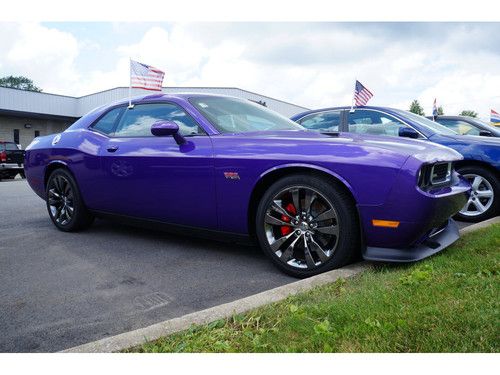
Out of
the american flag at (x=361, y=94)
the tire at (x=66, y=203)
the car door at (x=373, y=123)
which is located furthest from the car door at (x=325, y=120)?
the tire at (x=66, y=203)

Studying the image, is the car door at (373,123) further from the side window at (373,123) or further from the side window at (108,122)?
the side window at (108,122)

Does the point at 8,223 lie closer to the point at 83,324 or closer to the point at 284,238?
the point at 83,324

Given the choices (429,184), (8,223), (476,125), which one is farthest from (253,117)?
(476,125)

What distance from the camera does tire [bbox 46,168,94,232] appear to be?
15.5 ft

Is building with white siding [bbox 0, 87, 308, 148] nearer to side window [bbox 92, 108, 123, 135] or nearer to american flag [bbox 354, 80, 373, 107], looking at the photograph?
american flag [bbox 354, 80, 373, 107]

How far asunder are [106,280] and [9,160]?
15855 mm

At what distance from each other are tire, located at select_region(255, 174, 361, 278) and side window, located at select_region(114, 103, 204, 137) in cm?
101

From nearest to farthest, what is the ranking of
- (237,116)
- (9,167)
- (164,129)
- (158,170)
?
(164,129) → (158,170) → (237,116) → (9,167)

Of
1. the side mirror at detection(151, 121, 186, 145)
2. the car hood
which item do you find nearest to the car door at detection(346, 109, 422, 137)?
the car hood

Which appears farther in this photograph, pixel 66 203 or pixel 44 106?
pixel 44 106

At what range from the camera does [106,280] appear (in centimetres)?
329

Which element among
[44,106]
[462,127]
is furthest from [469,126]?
[44,106]

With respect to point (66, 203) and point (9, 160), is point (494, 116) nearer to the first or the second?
point (66, 203)

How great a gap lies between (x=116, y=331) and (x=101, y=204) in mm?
2274
